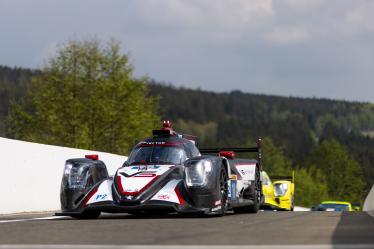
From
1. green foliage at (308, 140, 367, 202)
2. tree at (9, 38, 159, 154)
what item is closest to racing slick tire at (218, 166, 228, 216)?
tree at (9, 38, 159, 154)

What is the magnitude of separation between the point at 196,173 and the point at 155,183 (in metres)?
0.75

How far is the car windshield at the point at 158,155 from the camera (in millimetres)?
14683

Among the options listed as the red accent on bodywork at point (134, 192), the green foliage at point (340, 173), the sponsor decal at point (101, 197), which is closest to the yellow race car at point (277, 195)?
the sponsor decal at point (101, 197)

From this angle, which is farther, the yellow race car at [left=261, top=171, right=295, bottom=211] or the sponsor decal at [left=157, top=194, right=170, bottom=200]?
the yellow race car at [left=261, top=171, right=295, bottom=211]

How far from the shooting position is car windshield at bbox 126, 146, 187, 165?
48.2 feet

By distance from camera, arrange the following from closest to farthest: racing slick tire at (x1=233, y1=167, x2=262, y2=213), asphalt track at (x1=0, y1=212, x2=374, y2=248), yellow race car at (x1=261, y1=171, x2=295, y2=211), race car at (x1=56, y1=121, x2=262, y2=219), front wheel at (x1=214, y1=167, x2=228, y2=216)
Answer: asphalt track at (x1=0, y1=212, x2=374, y2=248) → race car at (x1=56, y1=121, x2=262, y2=219) → front wheel at (x1=214, y1=167, x2=228, y2=216) → racing slick tire at (x1=233, y1=167, x2=262, y2=213) → yellow race car at (x1=261, y1=171, x2=295, y2=211)

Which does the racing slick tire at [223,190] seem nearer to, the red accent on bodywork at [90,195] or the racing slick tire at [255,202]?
the red accent on bodywork at [90,195]

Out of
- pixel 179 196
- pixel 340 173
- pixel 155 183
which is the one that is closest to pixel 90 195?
pixel 155 183

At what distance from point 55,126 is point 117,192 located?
48811mm

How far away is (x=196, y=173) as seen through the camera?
14.1m

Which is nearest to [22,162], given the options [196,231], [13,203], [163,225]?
[13,203]

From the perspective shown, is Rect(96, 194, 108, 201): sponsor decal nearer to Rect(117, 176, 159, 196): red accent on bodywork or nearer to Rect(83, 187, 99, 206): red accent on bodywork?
Rect(83, 187, 99, 206): red accent on bodywork

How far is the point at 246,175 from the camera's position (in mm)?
17734

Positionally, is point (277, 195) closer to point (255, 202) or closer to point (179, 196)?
point (255, 202)
